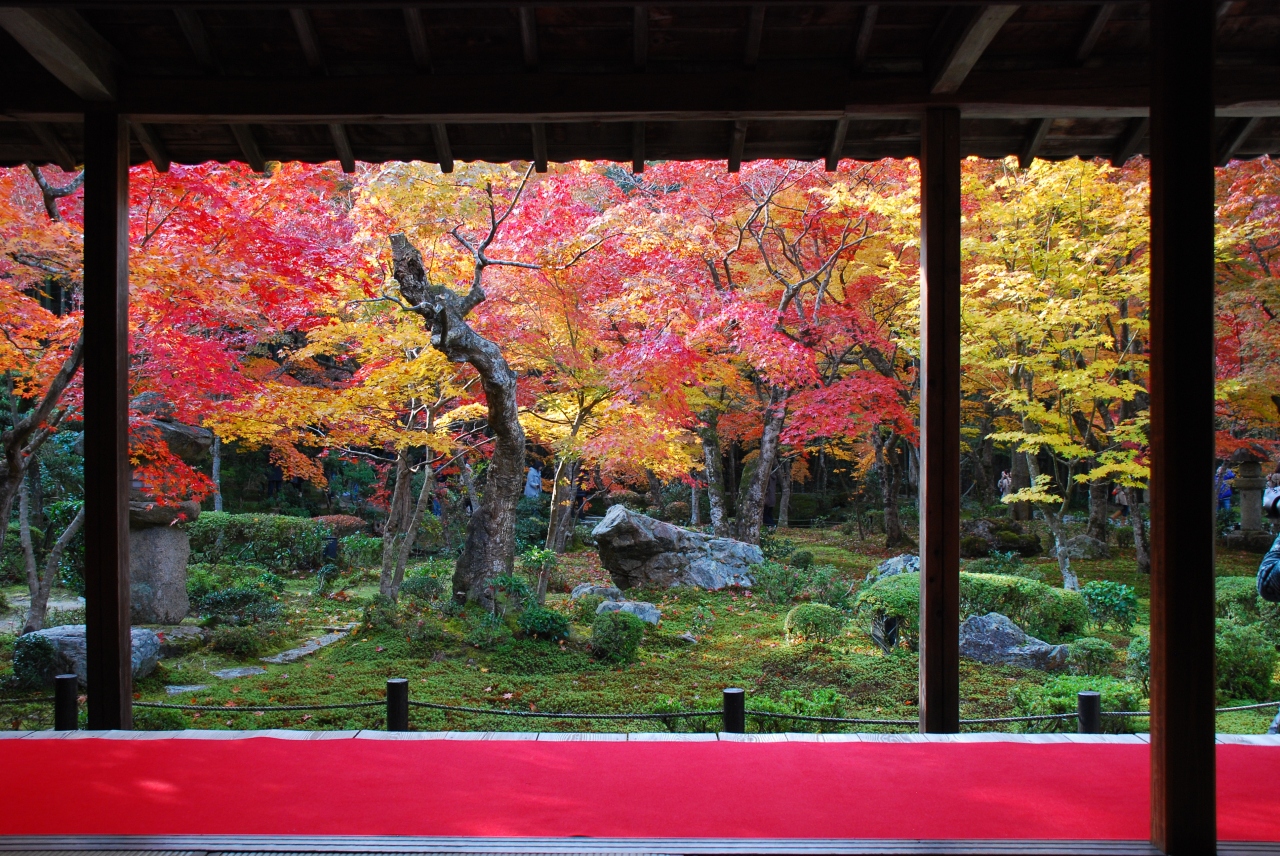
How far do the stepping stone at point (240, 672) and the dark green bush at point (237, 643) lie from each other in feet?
1.16

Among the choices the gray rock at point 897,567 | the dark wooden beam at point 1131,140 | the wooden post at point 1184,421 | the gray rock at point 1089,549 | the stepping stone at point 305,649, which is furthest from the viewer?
the gray rock at point 1089,549

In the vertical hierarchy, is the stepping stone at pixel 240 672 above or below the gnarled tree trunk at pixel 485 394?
below

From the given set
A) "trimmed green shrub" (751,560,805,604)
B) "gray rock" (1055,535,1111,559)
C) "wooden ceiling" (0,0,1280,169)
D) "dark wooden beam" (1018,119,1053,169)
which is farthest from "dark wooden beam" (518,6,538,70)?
"gray rock" (1055,535,1111,559)

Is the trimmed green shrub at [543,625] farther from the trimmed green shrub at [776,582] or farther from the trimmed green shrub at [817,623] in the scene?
the trimmed green shrub at [776,582]

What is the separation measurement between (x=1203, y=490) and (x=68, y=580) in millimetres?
11822

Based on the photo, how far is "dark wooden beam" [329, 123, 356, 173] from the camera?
145 inches

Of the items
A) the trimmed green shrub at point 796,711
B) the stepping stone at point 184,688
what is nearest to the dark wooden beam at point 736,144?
the trimmed green shrub at point 796,711

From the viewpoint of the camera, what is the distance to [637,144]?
150 inches

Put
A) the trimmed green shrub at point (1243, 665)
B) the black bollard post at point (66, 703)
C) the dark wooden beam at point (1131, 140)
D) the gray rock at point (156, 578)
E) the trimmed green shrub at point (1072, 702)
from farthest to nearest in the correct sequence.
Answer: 1. the gray rock at point (156, 578)
2. the trimmed green shrub at point (1243, 665)
3. the trimmed green shrub at point (1072, 702)
4. the black bollard post at point (66, 703)
5. the dark wooden beam at point (1131, 140)

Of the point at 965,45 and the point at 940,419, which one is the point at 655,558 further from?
the point at 965,45

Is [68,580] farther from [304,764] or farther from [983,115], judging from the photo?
[983,115]

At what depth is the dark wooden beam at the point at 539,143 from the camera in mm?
3732

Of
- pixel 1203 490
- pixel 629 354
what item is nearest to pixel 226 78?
pixel 1203 490

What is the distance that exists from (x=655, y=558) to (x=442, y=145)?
8.01 meters
